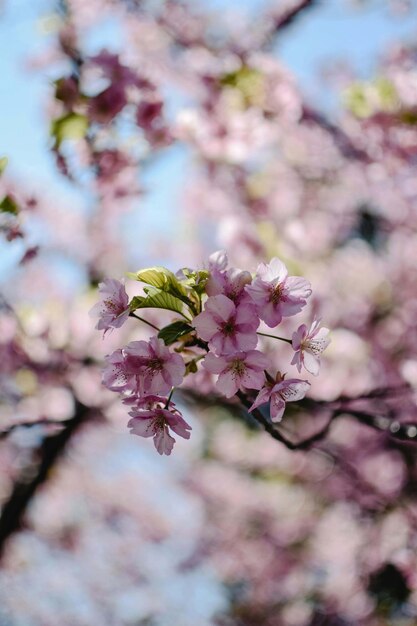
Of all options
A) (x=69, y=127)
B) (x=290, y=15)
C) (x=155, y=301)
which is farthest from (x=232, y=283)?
(x=290, y=15)

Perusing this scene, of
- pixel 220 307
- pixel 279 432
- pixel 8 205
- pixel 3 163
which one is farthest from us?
pixel 8 205

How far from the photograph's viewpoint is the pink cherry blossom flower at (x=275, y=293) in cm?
119

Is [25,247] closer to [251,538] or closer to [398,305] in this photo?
[398,305]

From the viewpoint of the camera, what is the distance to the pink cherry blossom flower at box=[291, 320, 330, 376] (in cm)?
124

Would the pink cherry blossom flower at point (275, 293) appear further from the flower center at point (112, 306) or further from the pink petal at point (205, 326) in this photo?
the flower center at point (112, 306)

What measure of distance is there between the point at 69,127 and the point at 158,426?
1655mm

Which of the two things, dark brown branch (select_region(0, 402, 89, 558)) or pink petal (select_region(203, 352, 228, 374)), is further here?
dark brown branch (select_region(0, 402, 89, 558))

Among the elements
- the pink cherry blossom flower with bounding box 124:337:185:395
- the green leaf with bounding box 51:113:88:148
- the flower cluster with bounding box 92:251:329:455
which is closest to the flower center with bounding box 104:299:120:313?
the flower cluster with bounding box 92:251:329:455

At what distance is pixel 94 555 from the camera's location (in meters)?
8.01

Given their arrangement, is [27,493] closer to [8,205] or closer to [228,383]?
[8,205]

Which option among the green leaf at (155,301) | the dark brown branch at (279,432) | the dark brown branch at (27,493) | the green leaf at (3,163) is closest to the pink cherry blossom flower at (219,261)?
the green leaf at (155,301)

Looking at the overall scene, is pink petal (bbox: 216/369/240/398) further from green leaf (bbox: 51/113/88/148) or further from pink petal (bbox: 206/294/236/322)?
green leaf (bbox: 51/113/88/148)

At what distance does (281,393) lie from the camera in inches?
50.5

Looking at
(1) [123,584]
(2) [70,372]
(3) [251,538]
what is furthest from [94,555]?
(2) [70,372]
